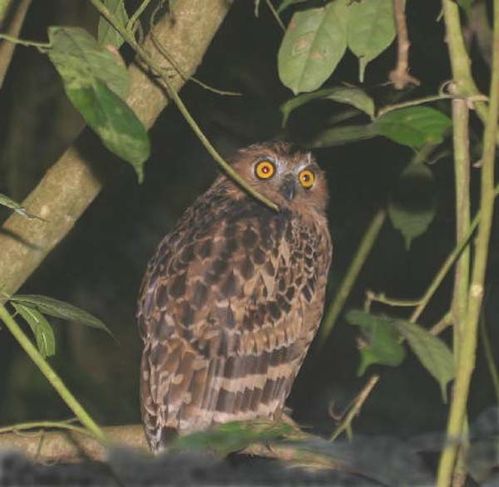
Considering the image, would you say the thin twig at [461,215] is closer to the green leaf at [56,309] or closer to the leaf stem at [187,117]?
the leaf stem at [187,117]

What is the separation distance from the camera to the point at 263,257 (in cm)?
380

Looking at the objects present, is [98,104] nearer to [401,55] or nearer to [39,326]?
[401,55]

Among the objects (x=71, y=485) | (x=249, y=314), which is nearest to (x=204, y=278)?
(x=249, y=314)

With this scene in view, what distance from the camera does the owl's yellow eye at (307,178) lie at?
4449 mm

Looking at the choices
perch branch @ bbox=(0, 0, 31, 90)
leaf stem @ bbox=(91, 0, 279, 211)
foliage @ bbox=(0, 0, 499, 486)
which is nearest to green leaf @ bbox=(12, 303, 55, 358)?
foliage @ bbox=(0, 0, 499, 486)

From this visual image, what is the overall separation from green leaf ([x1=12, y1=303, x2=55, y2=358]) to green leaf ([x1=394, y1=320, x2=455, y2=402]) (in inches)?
31.8

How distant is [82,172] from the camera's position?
308 centimetres

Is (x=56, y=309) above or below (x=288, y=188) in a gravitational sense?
above

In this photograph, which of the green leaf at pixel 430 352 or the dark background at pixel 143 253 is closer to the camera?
the green leaf at pixel 430 352

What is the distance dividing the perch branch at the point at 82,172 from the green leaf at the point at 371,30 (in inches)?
28.6

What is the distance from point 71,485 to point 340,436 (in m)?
0.95

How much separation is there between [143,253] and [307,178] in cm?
118

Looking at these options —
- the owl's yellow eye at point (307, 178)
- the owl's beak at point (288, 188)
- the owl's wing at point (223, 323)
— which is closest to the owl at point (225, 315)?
the owl's wing at point (223, 323)

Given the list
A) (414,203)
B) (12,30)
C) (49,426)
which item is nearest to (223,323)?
(414,203)
